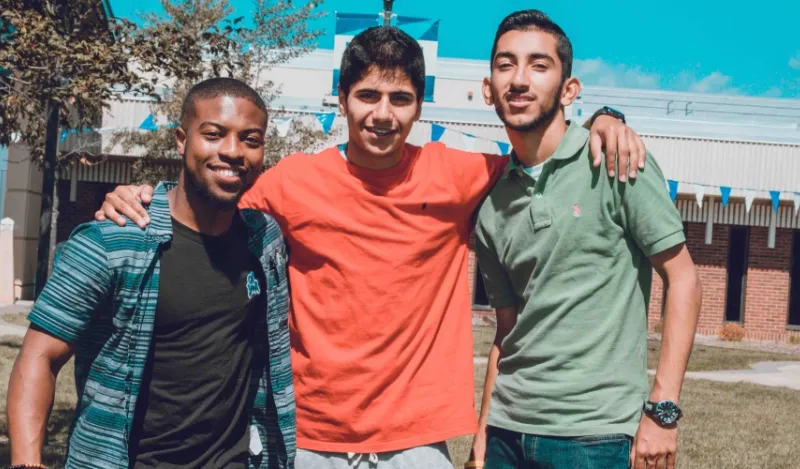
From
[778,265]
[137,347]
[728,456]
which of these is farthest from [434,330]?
[778,265]

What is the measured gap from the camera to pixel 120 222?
2.48 m

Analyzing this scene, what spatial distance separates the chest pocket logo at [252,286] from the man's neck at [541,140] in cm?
101

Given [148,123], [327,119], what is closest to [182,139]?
[327,119]

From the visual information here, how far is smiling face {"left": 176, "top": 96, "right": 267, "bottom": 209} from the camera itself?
2.64 m

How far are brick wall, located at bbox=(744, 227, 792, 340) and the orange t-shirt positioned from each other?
2016cm

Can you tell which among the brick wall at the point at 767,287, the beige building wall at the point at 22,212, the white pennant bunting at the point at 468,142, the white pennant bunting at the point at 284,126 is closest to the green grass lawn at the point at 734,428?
the white pennant bunting at the point at 284,126

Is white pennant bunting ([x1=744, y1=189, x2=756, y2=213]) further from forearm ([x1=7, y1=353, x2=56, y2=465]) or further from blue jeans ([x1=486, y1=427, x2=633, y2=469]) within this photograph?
forearm ([x1=7, y1=353, x2=56, y2=465])

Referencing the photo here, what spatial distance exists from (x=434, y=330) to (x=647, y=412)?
772mm

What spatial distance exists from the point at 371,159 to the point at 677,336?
122cm

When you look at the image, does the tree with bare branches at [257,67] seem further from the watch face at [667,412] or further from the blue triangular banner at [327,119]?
the watch face at [667,412]

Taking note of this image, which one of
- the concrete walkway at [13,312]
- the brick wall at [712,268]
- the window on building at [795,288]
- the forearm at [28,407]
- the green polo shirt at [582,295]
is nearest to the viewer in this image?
the forearm at [28,407]

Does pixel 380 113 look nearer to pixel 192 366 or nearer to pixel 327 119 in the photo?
pixel 192 366

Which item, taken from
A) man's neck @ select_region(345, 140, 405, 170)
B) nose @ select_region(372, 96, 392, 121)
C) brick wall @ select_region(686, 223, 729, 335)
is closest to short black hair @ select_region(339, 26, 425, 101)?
nose @ select_region(372, 96, 392, 121)

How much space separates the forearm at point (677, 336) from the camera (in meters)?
2.52
